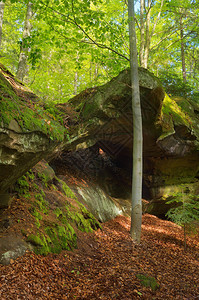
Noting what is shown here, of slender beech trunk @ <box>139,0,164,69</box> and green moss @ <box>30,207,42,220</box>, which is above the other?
slender beech trunk @ <box>139,0,164,69</box>

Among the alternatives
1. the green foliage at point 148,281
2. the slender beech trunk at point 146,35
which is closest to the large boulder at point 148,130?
the slender beech trunk at point 146,35

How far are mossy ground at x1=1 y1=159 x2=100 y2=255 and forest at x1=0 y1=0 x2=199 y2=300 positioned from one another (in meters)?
0.03

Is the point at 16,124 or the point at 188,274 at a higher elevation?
the point at 16,124

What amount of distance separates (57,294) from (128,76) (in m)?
8.04

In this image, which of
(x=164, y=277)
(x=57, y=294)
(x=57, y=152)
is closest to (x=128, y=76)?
(x=57, y=152)

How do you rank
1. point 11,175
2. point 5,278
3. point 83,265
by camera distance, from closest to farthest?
1. point 5,278
2. point 11,175
3. point 83,265

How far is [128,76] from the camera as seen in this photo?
8555 mm

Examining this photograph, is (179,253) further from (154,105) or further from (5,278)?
(154,105)

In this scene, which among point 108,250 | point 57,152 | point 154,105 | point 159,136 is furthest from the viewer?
point 159,136

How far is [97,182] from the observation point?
38.3ft

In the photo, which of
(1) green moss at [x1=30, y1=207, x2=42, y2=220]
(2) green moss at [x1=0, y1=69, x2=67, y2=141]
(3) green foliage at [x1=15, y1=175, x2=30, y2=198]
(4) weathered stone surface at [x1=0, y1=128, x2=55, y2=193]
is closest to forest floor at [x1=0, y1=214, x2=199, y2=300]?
(1) green moss at [x1=30, y1=207, x2=42, y2=220]

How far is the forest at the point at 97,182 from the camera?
3611 millimetres

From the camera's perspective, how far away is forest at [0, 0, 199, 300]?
3.61 metres

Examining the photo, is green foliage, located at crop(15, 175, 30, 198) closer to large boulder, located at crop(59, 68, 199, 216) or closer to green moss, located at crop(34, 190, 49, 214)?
green moss, located at crop(34, 190, 49, 214)
